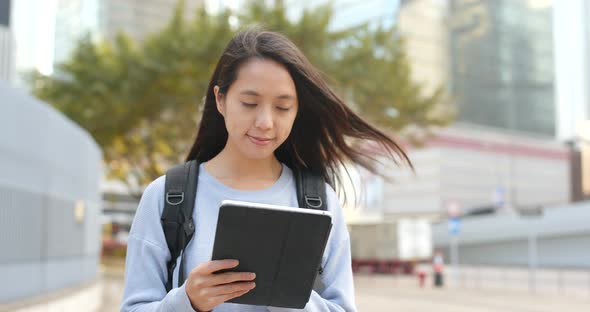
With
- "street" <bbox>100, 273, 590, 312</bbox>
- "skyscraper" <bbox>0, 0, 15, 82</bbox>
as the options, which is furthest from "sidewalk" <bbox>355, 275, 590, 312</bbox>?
"skyscraper" <bbox>0, 0, 15, 82</bbox>

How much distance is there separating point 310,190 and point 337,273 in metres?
0.27

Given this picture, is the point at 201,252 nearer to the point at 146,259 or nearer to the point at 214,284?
the point at 146,259

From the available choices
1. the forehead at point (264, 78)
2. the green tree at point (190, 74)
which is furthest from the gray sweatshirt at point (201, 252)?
the green tree at point (190, 74)

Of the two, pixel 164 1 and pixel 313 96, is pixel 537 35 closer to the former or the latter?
pixel 164 1

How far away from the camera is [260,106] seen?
2.19 meters

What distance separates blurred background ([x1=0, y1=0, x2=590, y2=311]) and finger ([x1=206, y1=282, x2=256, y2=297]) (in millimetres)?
1101

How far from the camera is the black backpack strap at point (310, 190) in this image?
2332 millimetres

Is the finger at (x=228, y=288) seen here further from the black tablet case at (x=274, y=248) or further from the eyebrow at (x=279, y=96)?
the eyebrow at (x=279, y=96)

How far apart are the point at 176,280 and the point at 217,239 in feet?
1.25

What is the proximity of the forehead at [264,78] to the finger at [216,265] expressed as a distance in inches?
21.2

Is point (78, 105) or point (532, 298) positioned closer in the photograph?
point (532, 298)

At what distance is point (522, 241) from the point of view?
4856 centimetres

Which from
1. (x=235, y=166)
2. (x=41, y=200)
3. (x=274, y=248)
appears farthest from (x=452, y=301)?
(x=274, y=248)

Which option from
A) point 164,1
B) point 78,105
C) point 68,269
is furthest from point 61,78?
point 164,1
